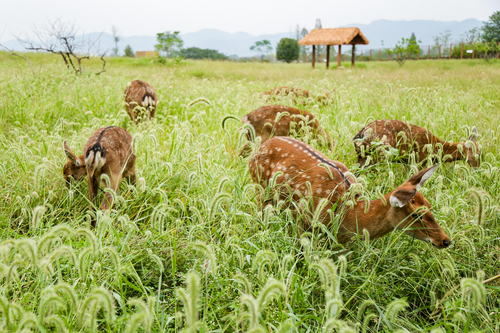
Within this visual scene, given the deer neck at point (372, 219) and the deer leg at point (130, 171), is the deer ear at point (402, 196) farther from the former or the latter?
the deer leg at point (130, 171)

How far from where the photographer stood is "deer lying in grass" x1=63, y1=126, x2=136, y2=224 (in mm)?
3545

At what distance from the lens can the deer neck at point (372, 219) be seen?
2748 millimetres

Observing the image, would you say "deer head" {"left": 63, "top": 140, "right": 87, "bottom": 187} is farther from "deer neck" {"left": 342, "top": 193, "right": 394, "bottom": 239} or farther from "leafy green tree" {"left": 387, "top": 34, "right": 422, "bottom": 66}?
"leafy green tree" {"left": 387, "top": 34, "right": 422, "bottom": 66}

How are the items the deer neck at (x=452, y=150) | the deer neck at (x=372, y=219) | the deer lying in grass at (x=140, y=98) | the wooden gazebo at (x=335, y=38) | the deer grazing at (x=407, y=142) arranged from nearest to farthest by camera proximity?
the deer neck at (x=372, y=219), the deer grazing at (x=407, y=142), the deer neck at (x=452, y=150), the deer lying in grass at (x=140, y=98), the wooden gazebo at (x=335, y=38)

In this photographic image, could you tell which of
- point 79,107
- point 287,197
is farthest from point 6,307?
point 79,107

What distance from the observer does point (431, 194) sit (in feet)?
12.4

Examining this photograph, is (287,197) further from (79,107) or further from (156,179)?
(79,107)

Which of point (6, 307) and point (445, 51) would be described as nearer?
point (6, 307)

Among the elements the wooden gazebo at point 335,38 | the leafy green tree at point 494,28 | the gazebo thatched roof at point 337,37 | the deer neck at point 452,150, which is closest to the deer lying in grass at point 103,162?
the deer neck at point 452,150

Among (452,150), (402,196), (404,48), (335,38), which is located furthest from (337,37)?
(402,196)

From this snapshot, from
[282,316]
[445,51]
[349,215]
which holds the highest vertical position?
[445,51]

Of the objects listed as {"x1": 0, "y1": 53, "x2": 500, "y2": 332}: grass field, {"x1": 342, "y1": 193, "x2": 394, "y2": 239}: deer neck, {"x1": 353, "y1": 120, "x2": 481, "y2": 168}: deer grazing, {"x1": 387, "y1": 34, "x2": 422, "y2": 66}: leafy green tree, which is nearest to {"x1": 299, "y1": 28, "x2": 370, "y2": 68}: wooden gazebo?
{"x1": 387, "y1": 34, "x2": 422, "y2": 66}: leafy green tree

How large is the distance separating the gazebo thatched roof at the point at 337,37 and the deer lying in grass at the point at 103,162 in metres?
24.0

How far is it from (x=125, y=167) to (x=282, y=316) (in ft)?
8.07
